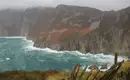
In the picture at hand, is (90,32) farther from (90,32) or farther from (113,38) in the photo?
(113,38)

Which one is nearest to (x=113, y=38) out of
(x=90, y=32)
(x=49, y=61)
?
(x=90, y=32)

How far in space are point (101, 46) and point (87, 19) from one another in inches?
2269

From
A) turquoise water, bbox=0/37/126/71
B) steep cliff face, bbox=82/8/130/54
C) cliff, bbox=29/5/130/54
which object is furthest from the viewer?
cliff, bbox=29/5/130/54

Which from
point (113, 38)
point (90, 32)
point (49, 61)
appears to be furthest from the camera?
point (90, 32)

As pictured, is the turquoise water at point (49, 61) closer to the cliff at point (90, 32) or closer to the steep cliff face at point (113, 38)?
the steep cliff face at point (113, 38)

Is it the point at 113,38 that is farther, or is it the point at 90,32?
the point at 90,32

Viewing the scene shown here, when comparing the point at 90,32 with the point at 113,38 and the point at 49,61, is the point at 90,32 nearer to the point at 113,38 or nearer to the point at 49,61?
the point at 113,38

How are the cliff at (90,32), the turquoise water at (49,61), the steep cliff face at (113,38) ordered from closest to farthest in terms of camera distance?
the turquoise water at (49,61)
the steep cliff face at (113,38)
the cliff at (90,32)

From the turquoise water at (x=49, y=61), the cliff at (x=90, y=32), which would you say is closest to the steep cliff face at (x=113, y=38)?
the cliff at (x=90, y=32)

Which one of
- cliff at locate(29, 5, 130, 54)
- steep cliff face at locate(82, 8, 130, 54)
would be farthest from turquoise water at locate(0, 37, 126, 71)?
cliff at locate(29, 5, 130, 54)

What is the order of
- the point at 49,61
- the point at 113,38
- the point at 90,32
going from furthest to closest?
the point at 90,32 → the point at 113,38 → the point at 49,61

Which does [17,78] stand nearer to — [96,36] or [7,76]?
→ [7,76]

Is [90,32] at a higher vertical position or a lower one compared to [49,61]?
higher

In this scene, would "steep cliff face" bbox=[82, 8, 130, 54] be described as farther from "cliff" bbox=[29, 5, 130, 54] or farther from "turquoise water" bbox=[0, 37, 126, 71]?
"turquoise water" bbox=[0, 37, 126, 71]
